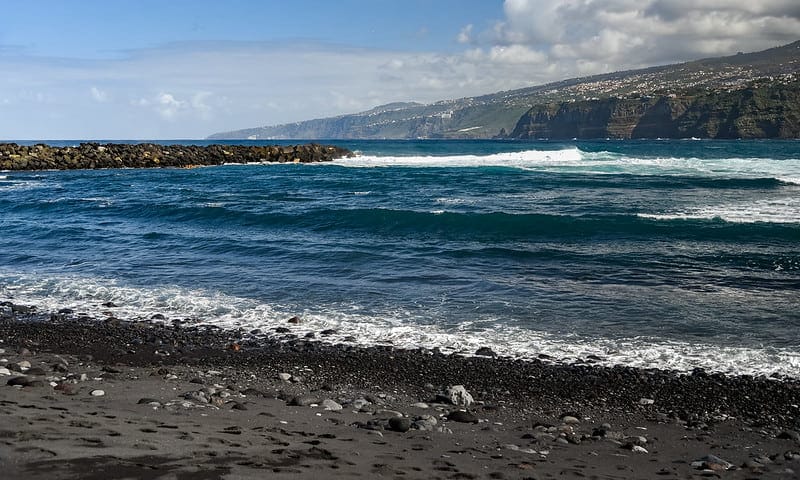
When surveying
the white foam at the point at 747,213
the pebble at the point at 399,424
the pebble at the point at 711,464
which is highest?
the white foam at the point at 747,213

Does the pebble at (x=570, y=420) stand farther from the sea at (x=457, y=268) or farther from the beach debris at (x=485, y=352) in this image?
the beach debris at (x=485, y=352)

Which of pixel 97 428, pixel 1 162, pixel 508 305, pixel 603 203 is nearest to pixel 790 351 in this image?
pixel 508 305

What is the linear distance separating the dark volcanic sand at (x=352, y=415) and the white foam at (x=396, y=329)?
48 centimetres

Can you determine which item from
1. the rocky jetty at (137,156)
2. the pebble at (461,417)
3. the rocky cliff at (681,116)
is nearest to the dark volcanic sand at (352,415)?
the pebble at (461,417)

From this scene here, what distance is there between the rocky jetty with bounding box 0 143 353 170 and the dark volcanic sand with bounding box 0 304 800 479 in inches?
2035

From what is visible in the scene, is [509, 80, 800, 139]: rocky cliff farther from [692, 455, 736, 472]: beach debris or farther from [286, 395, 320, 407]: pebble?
[286, 395, 320, 407]: pebble

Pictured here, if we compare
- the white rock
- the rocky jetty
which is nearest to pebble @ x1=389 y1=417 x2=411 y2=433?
the white rock

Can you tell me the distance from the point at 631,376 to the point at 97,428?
5573mm

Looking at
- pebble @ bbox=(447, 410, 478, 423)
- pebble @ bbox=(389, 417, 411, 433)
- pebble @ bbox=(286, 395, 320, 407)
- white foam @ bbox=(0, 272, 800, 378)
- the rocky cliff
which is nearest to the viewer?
pebble @ bbox=(389, 417, 411, 433)

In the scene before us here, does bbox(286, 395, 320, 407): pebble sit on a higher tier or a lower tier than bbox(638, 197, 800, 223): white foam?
lower

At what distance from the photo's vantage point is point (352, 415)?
6074mm

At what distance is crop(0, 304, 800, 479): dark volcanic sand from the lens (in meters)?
4.46

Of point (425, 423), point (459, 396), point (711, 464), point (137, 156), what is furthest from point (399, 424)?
point (137, 156)

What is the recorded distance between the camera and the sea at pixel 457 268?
902cm
